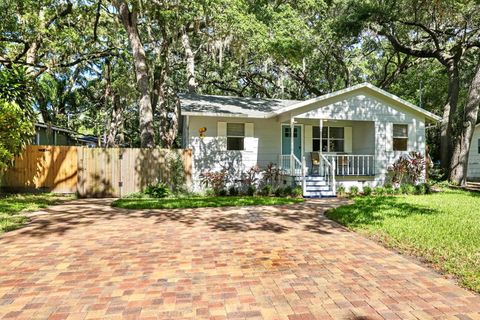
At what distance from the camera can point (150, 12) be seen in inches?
549

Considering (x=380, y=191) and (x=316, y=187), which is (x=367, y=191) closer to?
(x=380, y=191)

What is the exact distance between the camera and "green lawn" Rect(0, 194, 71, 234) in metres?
6.78

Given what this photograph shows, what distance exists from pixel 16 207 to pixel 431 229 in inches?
391

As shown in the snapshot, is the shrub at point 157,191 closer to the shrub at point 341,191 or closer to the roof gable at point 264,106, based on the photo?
the roof gable at point 264,106

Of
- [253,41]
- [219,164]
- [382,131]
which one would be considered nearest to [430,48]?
[382,131]

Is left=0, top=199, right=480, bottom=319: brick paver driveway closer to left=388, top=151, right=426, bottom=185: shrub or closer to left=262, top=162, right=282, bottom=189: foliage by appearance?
left=262, top=162, right=282, bottom=189: foliage

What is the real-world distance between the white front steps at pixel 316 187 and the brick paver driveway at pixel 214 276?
5581 millimetres

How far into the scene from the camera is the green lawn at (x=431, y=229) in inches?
172

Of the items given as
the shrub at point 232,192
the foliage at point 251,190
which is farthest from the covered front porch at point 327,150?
the shrub at point 232,192

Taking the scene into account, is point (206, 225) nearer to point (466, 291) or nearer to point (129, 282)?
point (129, 282)

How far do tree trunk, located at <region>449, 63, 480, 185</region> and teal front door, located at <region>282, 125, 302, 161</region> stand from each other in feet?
25.1

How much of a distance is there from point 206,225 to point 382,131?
32.7 feet

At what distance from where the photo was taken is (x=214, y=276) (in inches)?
157

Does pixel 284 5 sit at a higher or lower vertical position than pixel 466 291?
higher
